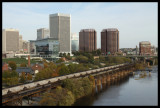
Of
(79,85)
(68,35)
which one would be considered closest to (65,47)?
(68,35)

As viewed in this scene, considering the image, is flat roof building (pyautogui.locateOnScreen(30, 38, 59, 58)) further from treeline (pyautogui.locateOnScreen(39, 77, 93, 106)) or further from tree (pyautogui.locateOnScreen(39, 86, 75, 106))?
tree (pyautogui.locateOnScreen(39, 86, 75, 106))

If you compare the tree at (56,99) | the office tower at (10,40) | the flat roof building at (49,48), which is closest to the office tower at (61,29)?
the office tower at (10,40)

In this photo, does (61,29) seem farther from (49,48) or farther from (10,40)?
(10,40)

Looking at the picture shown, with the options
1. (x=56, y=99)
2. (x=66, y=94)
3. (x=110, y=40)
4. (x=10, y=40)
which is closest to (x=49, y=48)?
(x=110, y=40)

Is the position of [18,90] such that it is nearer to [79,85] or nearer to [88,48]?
[79,85]

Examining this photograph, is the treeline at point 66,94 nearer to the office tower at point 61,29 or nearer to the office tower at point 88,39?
the office tower at point 61,29

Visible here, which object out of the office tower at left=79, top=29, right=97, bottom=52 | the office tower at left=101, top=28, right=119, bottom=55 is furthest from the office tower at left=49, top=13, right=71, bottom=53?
the office tower at left=101, top=28, right=119, bottom=55
